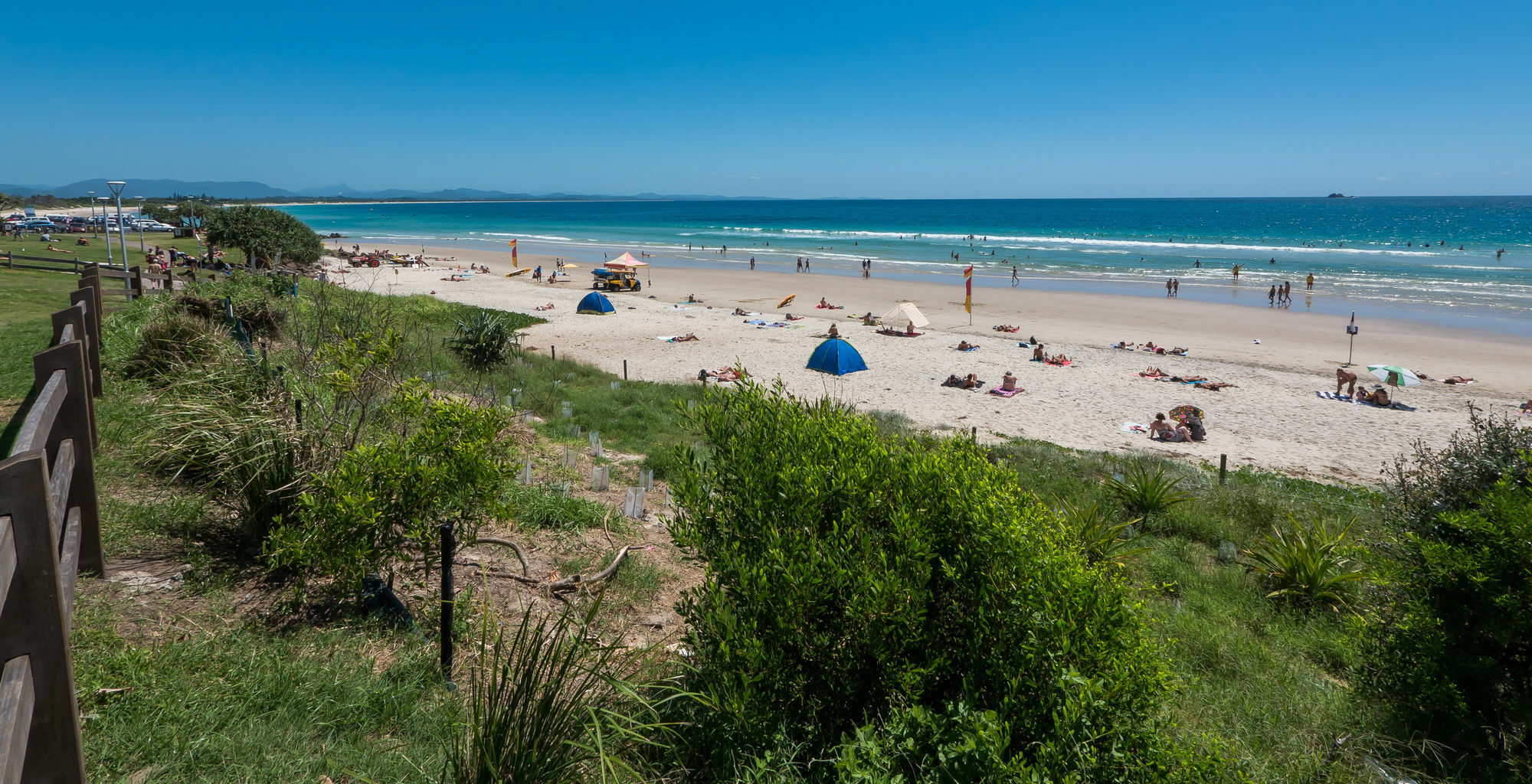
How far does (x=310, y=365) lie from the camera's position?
521cm

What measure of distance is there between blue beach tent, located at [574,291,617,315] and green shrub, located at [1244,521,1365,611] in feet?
82.3

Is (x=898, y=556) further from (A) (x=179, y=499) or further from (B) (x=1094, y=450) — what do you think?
(B) (x=1094, y=450)

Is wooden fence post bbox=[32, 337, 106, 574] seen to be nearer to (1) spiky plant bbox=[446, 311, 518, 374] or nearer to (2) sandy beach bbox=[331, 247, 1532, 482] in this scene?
(2) sandy beach bbox=[331, 247, 1532, 482]

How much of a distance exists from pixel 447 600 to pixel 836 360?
15.7 m

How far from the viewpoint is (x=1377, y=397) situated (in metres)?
17.4

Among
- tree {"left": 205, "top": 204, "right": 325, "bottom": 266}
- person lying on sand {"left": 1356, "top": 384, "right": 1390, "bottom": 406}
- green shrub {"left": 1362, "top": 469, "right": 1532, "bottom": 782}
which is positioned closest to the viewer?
green shrub {"left": 1362, "top": 469, "right": 1532, "bottom": 782}

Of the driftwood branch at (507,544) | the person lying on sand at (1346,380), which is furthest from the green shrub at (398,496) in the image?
the person lying on sand at (1346,380)

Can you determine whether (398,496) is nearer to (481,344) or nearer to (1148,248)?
(481,344)

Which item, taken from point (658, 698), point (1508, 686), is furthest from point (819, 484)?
point (1508, 686)

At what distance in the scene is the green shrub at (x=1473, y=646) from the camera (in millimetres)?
3473

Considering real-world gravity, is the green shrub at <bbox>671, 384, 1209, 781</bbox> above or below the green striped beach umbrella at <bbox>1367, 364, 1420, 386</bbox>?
above

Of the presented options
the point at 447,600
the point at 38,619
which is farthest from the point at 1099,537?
the point at 38,619

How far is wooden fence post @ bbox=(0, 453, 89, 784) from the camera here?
1.95 meters

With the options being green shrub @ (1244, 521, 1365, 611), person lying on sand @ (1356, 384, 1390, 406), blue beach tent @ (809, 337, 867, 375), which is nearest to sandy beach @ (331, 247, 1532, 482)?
blue beach tent @ (809, 337, 867, 375)
